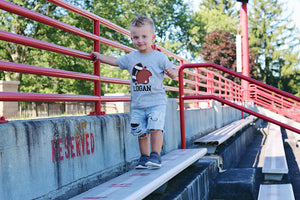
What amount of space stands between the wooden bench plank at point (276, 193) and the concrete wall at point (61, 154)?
55.6 inches

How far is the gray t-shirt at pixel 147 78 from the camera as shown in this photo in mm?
3142

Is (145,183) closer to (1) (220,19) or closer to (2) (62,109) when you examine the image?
(2) (62,109)

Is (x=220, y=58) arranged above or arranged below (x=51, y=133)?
above

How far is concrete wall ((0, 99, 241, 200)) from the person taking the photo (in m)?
2.14

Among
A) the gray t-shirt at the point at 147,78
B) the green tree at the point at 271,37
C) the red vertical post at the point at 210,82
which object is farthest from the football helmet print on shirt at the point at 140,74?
the green tree at the point at 271,37

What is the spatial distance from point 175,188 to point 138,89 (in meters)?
0.91

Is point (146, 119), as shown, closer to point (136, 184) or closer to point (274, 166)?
point (136, 184)

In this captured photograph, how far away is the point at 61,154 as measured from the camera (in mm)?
2600

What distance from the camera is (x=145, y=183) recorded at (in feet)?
8.21

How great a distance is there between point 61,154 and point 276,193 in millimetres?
2485

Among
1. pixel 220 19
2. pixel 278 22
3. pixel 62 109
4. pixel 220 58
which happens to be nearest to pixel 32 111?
pixel 62 109

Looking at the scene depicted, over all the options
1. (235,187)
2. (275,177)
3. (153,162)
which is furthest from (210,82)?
(153,162)

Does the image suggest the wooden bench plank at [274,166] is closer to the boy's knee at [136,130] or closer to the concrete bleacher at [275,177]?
the concrete bleacher at [275,177]

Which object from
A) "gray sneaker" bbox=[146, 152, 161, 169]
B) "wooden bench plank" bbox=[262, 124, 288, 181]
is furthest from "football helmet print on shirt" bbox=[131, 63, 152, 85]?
"wooden bench plank" bbox=[262, 124, 288, 181]
